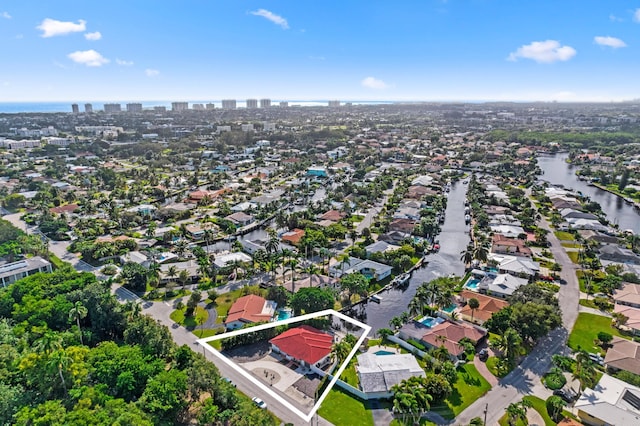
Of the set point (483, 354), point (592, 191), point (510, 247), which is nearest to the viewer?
point (483, 354)

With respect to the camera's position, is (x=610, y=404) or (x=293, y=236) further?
(x=293, y=236)

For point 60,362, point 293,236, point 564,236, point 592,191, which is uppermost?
point 60,362

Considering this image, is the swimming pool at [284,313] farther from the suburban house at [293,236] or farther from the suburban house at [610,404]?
the suburban house at [610,404]

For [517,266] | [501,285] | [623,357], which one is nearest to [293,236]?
[501,285]

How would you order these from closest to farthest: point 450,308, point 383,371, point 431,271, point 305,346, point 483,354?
point 383,371 < point 305,346 < point 483,354 < point 450,308 < point 431,271

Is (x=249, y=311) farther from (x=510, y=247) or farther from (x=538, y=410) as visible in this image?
(x=510, y=247)

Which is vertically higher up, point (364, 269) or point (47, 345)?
point (47, 345)

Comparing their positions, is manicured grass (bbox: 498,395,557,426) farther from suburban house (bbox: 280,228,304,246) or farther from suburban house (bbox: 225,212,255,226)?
suburban house (bbox: 225,212,255,226)

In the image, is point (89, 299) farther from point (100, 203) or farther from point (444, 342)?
point (100, 203)
